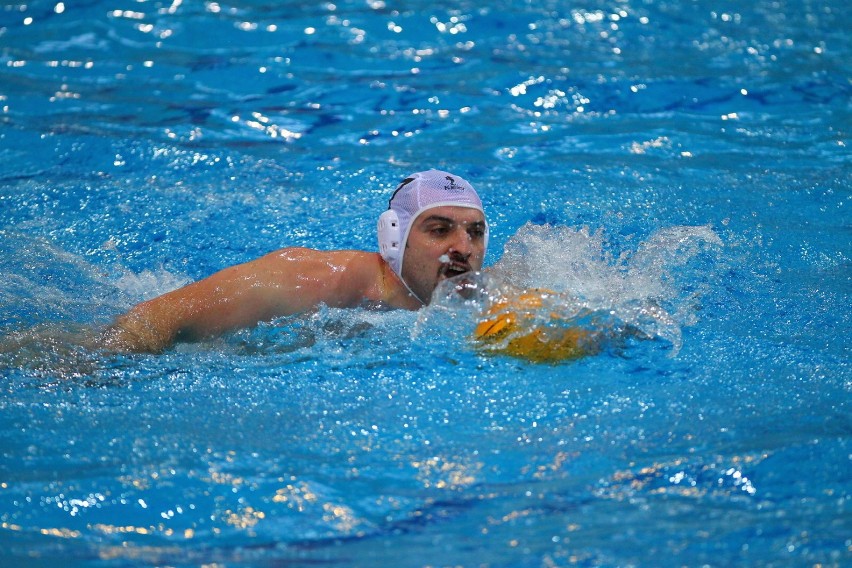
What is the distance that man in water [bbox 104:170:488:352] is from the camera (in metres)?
3.82

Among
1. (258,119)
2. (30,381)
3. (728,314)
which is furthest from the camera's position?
(258,119)

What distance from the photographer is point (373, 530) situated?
281 cm

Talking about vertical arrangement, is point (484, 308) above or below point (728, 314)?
above

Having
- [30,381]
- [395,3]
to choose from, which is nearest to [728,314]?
[30,381]

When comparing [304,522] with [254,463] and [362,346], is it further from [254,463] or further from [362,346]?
[362,346]

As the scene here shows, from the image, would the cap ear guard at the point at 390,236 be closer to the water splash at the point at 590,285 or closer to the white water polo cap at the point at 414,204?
the white water polo cap at the point at 414,204

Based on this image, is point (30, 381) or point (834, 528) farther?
point (30, 381)

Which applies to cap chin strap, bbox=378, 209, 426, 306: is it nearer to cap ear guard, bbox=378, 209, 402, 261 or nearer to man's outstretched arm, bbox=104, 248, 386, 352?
cap ear guard, bbox=378, 209, 402, 261

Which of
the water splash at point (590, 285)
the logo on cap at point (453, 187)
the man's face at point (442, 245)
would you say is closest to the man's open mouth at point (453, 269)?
the man's face at point (442, 245)

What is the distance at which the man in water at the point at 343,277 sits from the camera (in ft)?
12.5

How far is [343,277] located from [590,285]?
3.61 feet

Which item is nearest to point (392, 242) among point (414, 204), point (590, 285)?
point (414, 204)

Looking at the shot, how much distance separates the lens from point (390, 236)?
4180 mm

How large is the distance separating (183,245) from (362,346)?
1748mm
